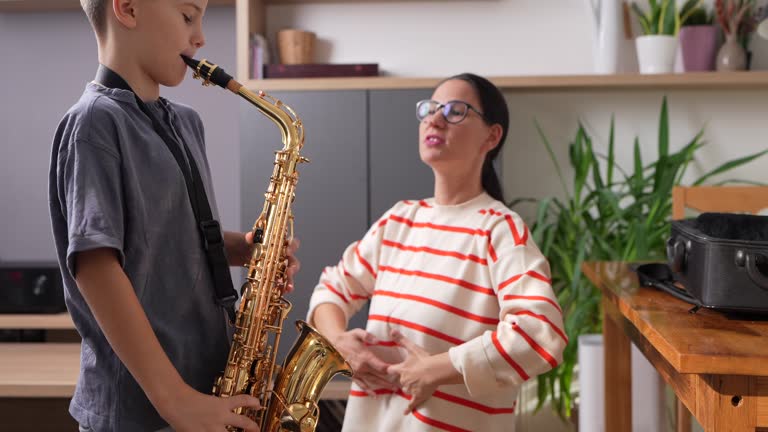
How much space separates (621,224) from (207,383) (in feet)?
7.90

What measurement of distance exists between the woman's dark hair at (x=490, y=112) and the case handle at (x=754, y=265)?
57cm

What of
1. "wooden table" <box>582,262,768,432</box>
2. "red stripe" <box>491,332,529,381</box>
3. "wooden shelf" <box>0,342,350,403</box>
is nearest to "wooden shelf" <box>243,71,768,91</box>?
"wooden shelf" <box>0,342,350,403</box>

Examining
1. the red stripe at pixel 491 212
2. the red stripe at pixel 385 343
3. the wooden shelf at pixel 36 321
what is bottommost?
the wooden shelf at pixel 36 321

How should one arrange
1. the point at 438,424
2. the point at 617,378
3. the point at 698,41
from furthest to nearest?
the point at 698,41 < the point at 617,378 < the point at 438,424

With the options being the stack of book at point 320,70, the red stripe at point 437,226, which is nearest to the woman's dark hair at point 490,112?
the red stripe at point 437,226

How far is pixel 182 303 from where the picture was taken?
1.17 m

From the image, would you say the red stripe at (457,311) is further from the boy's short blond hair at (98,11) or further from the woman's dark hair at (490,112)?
the boy's short blond hair at (98,11)

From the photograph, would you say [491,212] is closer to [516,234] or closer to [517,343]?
[516,234]

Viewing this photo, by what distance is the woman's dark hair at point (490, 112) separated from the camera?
1696 mm

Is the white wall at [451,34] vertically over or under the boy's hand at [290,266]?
over

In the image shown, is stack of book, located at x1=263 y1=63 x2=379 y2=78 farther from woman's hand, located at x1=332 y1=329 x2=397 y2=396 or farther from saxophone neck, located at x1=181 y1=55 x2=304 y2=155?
woman's hand, located at x1=332 y1=329 x2=397 y2=396

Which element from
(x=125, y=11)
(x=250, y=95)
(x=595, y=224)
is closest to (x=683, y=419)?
(x=595, y=224)

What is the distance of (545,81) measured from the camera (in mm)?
3100

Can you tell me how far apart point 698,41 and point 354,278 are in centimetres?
221
